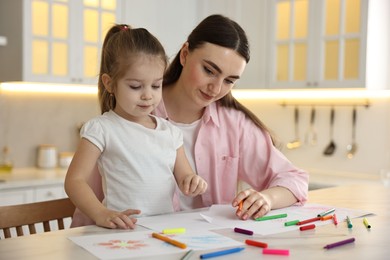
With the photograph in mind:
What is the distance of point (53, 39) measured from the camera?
11.7ft

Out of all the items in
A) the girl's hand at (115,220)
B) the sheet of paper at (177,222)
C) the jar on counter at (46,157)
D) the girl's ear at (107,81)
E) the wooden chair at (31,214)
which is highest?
the girl's ear at (107,81)

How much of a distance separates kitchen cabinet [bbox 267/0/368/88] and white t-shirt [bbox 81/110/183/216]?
2242 mm

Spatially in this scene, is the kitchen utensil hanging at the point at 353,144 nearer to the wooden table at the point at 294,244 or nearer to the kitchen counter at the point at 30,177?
the kitchen counter at the point at 30,177

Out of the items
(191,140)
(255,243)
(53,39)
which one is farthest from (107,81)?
(53,39)

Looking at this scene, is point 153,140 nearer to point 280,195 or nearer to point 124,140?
point 124,140

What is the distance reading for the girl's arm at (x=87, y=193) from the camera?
1248 mm

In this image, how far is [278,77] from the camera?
3.92 meters

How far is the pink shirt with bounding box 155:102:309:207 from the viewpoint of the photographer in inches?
74.9

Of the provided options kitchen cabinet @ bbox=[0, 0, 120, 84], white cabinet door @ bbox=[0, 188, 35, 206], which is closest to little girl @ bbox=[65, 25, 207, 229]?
white cabinet door @ bbox=[0, 188, 35, 206]

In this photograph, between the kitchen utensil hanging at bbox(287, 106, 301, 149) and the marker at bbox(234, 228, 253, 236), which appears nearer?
the marker at bbox(234, 228, 253, 236)

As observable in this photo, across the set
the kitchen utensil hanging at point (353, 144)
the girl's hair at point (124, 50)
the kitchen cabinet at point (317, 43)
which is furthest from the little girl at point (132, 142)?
the kitchen utensil hanging at point (353, 144)

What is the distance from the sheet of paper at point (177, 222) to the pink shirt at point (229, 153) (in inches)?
19.7

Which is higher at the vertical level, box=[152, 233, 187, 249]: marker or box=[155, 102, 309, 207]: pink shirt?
box=[155, 102, 309, 207]: pink shirt

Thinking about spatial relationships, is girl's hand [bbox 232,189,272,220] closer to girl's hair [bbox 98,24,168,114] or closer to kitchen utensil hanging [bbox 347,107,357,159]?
girl's hair [bbox 98,24,168,114]
